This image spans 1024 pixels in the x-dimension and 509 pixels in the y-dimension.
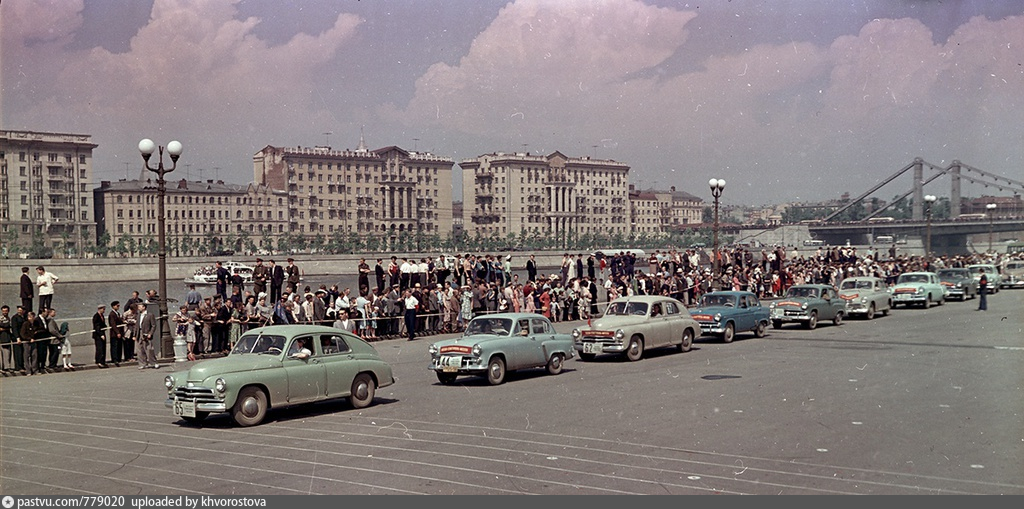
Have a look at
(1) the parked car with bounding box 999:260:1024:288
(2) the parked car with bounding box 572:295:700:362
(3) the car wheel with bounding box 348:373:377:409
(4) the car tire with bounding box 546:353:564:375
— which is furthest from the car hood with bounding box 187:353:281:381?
(1) the parked car with bounding box 999:260:1024:288

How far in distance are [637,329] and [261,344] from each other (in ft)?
33.6

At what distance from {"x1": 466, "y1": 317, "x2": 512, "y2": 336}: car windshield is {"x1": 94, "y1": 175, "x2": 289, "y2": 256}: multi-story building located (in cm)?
10485

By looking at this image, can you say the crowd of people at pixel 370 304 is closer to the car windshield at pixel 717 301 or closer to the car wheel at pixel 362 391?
the car windshield at pixel 717 301

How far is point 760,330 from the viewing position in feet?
89.1

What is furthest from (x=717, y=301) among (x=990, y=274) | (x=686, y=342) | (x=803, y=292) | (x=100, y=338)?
(x=990, y=274)

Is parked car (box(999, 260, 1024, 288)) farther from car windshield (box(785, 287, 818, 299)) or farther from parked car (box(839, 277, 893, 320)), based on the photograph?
car windshield (box(785, 287, 818, 299))

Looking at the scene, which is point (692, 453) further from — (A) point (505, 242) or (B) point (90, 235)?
(A) point (505, 242)

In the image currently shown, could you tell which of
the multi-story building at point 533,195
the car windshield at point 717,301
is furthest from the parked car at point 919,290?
the multi-story building at point 533,195

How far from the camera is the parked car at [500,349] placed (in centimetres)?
1762

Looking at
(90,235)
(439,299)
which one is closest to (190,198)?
(90,235)

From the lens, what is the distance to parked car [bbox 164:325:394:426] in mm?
13312

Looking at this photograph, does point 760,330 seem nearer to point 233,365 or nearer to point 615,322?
point 615,322

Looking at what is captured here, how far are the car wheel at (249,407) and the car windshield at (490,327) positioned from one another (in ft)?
19.5
